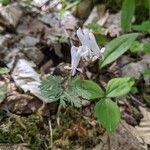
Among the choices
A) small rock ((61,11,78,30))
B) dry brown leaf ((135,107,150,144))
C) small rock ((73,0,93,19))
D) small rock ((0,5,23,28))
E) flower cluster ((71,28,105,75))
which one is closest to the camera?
flower cluster ((71,28,105,75))

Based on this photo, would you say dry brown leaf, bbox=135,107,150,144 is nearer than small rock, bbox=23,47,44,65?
Yes

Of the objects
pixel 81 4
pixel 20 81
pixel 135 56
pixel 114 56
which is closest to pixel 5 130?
pixel 20 81

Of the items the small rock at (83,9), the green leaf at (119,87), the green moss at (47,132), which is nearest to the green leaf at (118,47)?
the green leaf at (119,87)

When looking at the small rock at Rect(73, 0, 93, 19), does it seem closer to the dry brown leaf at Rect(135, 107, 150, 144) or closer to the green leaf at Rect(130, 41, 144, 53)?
the green leaf at Rect(130, 41, 144, 53)

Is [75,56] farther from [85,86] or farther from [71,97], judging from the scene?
[85,86]

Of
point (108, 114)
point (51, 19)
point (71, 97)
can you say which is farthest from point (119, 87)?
point (51, 19)

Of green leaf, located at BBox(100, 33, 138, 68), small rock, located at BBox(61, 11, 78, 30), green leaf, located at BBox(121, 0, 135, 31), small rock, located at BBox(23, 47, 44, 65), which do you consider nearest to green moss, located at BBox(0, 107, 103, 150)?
green leaf, located at BBox(100, 33, 138, 68)

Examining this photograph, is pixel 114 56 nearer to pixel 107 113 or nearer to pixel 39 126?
pixel 107 113
